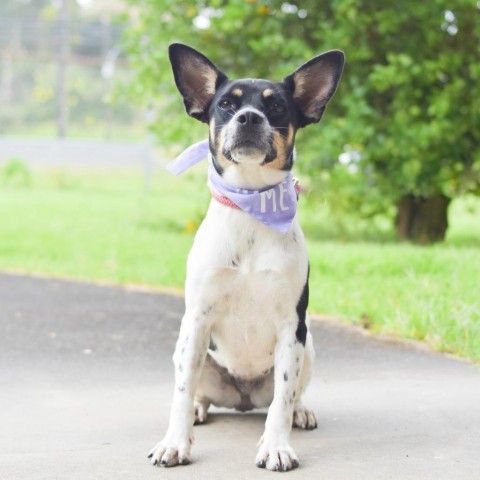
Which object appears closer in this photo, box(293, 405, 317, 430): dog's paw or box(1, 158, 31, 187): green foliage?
box(293, 405, 317, 430): dog's paw

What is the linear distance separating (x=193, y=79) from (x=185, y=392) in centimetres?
143

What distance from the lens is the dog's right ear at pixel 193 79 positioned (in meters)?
4.48

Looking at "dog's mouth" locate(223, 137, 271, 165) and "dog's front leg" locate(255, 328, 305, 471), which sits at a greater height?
"dog's mouth" locate(223, 137, 271, 165)

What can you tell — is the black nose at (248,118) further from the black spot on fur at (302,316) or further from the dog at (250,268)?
the black spot on fur at (302,316)

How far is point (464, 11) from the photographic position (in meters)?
11.6

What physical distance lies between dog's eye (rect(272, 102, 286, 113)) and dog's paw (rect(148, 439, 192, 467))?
57.4 inches

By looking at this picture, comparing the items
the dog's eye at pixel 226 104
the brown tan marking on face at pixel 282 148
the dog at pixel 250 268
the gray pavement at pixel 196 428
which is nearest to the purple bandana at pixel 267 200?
the dog at pixel 250 268

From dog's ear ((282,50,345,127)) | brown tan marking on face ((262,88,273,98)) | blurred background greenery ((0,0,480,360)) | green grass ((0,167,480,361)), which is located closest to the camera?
brown tan marking on face ((262,88,273,98))

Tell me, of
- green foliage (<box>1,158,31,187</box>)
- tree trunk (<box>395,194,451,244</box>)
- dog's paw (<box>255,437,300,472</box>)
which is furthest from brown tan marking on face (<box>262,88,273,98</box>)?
green foliage (<box>1,158,31,187</box>)

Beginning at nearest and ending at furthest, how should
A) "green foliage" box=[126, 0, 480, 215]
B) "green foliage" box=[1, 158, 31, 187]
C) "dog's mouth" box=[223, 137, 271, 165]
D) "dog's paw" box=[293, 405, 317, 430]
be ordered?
"dog's mouth" box=[223, 137, 271, 165] < "dog's paw" box=[293, 405, 317, 430] < "green foliage" box=[126, 0, 480, 215] < "green foliage" box=[1, 158, 31, 187]

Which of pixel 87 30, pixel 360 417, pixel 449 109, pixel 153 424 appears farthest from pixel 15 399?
pixel 87 30

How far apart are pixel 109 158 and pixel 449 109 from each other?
15062 mm

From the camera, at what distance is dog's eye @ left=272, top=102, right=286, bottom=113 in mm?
4211

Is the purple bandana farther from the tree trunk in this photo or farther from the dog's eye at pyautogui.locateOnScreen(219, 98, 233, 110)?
the tree trunk
